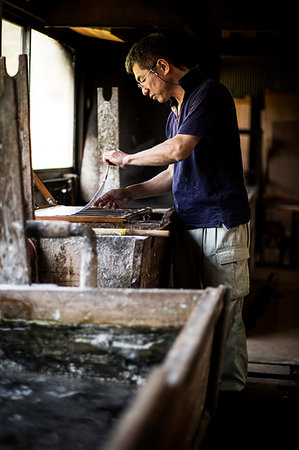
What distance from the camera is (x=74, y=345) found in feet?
5.62

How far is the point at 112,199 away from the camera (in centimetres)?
308

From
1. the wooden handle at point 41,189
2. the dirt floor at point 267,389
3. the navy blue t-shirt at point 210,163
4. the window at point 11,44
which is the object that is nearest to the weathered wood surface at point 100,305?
the dirt floor at point 267,389

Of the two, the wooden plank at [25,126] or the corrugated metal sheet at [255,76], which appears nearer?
the wooden plank at [25,126]

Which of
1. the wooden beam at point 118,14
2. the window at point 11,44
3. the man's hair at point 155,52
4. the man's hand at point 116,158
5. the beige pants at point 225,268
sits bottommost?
the beige pants at point 225,268

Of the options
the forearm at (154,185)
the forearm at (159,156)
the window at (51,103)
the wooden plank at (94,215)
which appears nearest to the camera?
the forearm at (159,156)

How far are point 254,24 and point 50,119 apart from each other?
13.3 ft

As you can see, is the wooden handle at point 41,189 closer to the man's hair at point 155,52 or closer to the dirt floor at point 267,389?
the man's hair at point 155,52

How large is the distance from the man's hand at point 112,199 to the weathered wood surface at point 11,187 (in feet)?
4.24

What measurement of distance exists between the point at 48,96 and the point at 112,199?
4.59ft

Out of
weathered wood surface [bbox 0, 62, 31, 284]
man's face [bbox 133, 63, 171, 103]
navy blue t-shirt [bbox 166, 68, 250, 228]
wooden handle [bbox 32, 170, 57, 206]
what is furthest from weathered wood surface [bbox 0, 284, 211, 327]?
wooden handle [bbox 32, 170, 57, 206]

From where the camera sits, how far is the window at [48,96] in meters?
3.54

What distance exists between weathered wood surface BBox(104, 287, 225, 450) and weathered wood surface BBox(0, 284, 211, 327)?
4.9 inches

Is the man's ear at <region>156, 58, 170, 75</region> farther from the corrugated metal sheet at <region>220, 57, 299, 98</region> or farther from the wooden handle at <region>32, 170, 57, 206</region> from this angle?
the corrugated metal sheet at <region>220, 57, 299, 98</region>

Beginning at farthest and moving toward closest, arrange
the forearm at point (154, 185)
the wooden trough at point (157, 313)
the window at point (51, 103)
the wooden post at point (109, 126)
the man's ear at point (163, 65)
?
the window at point (51, 103) < the wooden post at point (109, 126) < the forearm at point (154, 185) < the man's ear at point (163, 65) < the wooden trough at point (157, 313)
